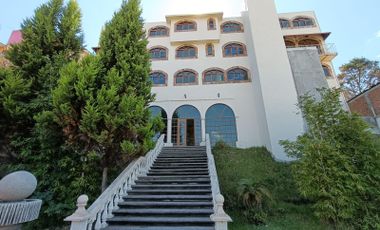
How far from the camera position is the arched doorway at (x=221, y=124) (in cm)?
1398

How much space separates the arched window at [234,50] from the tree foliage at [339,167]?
10.2m

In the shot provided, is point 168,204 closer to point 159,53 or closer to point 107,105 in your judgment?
point 107,105

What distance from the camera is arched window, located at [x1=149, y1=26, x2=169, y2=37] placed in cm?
1731

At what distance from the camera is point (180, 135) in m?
14.6

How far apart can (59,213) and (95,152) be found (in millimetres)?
1994

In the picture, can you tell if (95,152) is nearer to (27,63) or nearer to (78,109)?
(78,109)

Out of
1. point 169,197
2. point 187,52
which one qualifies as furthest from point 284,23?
point 169,197

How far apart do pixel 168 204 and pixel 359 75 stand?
2610 centimetres

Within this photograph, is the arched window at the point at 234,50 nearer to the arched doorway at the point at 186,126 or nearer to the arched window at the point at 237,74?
the arched window at the point at 237,74

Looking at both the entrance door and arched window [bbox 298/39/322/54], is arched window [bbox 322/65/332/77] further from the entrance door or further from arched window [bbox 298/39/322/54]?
the entrance door

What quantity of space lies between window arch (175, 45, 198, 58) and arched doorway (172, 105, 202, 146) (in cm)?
452

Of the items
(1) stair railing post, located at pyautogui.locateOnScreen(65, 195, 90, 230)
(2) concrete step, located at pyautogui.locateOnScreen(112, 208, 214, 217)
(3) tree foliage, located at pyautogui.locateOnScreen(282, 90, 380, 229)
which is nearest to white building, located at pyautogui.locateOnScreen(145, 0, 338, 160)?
(3) tree foliage, located at pyautogui.locateOnScreen(282, 90, 380, 229)

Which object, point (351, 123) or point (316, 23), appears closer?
point (351, 123)

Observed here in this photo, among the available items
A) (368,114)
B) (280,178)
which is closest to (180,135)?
(280,178)
